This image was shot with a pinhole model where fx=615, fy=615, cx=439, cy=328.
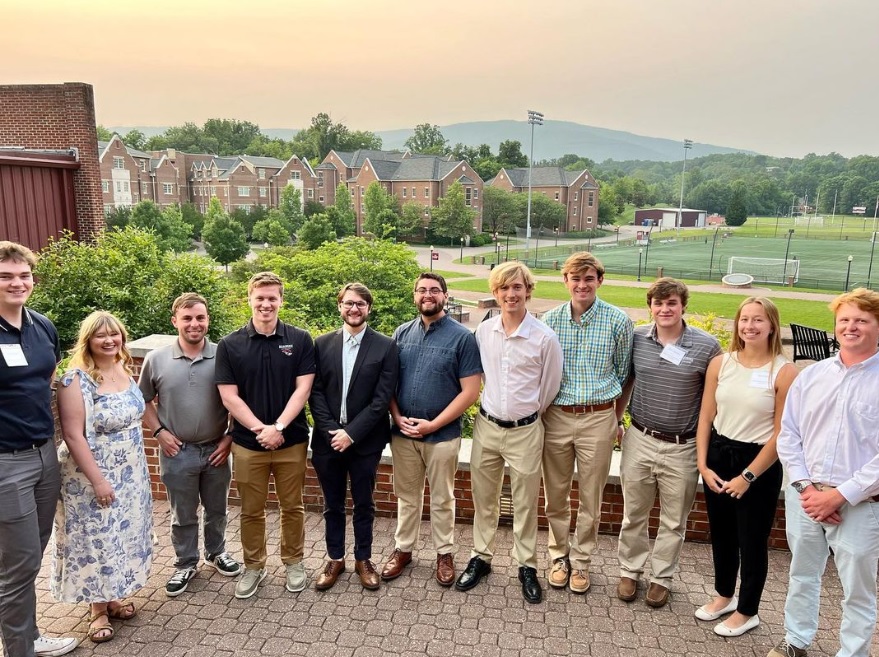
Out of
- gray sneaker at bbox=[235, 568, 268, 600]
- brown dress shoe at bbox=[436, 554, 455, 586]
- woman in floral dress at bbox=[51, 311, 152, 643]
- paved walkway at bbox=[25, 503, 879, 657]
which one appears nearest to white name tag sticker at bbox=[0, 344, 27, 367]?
woman in floral dress at bbox=[51, 311, 152, 643]

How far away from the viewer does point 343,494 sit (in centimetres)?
402

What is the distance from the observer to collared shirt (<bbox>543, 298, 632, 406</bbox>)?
3.79 metres

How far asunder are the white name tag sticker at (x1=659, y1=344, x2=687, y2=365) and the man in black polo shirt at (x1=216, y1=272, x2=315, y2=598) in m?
2.15

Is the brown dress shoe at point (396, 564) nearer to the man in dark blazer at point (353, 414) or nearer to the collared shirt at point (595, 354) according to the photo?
the man in dark blazer at point (353, 414)

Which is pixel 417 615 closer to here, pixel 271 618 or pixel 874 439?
→ pixel 271 618

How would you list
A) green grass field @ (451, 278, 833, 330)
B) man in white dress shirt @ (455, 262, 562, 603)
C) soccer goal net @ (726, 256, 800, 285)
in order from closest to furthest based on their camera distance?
man in white dress shirt @ (455, 262, 562, 603) → green grass field @ (451, 278, 833, 330) → soccer goal net @ (726, 256, 800, 285)

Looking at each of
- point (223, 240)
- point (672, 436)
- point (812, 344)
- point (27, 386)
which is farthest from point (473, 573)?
point (223, 240)

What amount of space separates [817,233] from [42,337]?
11402 centimetres

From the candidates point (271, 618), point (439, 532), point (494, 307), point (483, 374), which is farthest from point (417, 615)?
point (494, 307)

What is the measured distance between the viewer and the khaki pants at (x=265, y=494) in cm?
383

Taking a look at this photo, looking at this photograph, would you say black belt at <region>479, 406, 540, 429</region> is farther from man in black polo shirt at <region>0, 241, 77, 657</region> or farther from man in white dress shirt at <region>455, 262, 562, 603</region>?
man in black polo shirt at <region>0, 241, 77, 657</region>

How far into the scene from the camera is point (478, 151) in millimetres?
111062

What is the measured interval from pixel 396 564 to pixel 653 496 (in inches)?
68.0

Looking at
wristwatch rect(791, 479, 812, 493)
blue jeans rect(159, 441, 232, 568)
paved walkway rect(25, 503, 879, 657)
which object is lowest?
paved walkway rect(25, 503, 879, 657)
